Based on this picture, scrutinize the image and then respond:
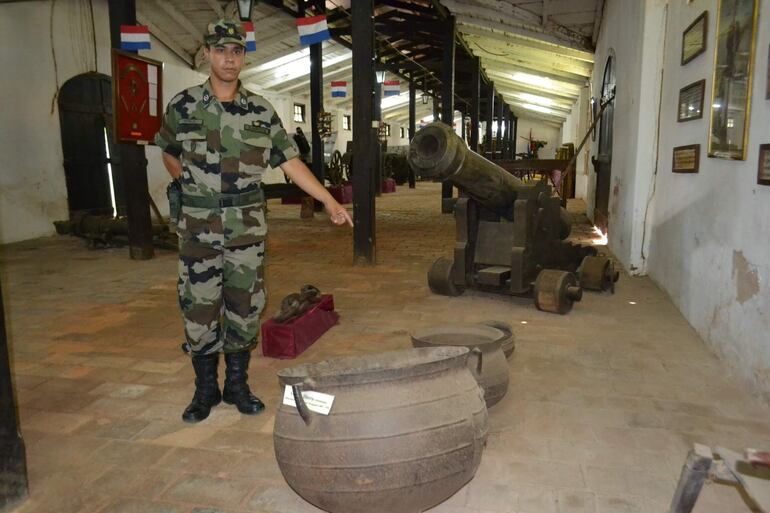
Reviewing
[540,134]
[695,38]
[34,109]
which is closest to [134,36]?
[34,109]

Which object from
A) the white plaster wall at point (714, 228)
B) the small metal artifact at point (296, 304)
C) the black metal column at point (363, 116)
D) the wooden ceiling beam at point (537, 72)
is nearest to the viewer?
the white plaster wall at point (714, 228)

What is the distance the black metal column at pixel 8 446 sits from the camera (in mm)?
2135

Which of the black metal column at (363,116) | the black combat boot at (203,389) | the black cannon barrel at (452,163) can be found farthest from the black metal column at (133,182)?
the black combat boot at (203,389)

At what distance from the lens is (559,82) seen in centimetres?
1661

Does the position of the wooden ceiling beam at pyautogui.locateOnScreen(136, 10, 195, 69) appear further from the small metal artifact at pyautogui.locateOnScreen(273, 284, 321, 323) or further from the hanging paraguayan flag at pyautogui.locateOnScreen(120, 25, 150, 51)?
the small metal artifact at pyautogui.locateOnScreen(273, 284, 321, 323)

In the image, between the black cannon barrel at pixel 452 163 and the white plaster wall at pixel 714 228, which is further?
the black cannon barrel at pixel 452 163

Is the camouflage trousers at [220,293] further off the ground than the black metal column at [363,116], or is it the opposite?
the black metal column at [363,116]

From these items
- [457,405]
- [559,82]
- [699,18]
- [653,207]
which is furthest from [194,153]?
[559,82]

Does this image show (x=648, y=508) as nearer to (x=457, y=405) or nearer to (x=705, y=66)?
(x=457, y=405)

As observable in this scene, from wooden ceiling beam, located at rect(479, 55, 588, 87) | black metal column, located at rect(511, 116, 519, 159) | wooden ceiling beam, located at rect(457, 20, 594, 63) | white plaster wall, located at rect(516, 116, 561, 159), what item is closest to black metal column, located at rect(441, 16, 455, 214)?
wooden ceiling beam, located at rect(457, 20, 594, 63)

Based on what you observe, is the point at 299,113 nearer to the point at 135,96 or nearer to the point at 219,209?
the point at 135,96

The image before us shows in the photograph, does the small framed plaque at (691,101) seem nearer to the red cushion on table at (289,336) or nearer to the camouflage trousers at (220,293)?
the red cushion on table at (289,336)

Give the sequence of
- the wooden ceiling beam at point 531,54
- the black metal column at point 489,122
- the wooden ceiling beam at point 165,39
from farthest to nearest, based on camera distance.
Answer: the black metal column at point 489,122 < the wooden ceiling beam at point 531,54 < the wooden ceiling beam at point 165,39

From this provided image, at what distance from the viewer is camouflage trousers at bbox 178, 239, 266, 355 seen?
8.93 feet
